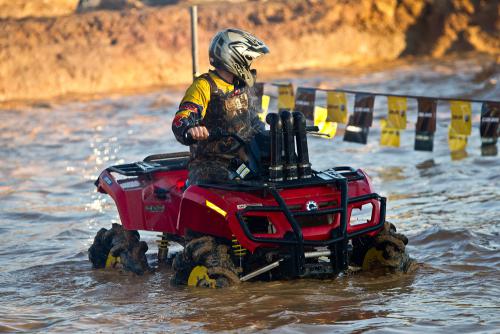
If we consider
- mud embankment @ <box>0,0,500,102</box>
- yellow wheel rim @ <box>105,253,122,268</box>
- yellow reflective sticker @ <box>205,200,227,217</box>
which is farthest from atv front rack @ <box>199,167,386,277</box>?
mud embankment @ <box>0,0,500,102</box>

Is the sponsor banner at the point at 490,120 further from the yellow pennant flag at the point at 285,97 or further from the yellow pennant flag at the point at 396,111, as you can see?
the yellow pennant flag at the point at 285,97

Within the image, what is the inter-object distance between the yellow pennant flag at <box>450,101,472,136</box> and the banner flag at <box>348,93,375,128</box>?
3.50 feet

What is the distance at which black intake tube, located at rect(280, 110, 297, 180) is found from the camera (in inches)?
300

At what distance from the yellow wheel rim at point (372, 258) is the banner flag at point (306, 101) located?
561 cm

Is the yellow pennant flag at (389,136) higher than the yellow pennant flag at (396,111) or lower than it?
lower

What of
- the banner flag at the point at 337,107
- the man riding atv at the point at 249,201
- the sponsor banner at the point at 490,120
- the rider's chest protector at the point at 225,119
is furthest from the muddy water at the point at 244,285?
the rider's chest protector at the point at 225,119

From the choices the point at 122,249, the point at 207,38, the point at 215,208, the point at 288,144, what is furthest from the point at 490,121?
the point at 207,38

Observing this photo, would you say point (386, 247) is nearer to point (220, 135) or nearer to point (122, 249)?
point (220, 135)

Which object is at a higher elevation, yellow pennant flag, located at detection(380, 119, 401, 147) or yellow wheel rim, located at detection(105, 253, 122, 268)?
yellow pennant flag, located at detection(380, 119, 401, 147)

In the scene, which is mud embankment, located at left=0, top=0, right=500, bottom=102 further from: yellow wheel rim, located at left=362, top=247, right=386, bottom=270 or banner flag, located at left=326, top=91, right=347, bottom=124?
yellow wheel rim, located at left=362, top=247, right=386, bottom=270

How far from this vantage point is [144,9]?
85.1 feet

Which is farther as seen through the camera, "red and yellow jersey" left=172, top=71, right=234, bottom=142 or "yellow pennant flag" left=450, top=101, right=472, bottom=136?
"yellow pennant flag" left=450, top=101, right=472, bottom=136

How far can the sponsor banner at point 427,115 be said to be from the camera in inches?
478

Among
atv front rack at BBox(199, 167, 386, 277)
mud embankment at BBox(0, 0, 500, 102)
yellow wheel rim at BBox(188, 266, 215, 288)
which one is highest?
mud embankment at BBox(0, 0, 500, 102)
